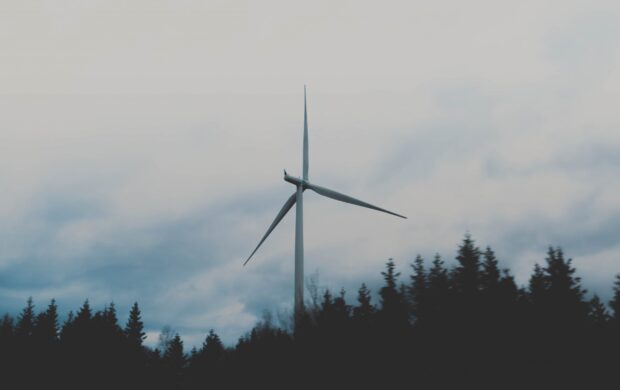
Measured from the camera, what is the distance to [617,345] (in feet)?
89.2

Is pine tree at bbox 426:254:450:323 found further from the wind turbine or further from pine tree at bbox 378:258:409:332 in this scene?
the wind turbine

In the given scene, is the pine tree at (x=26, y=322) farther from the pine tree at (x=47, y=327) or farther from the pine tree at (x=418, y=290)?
the pine tree at (x=418, y=290)

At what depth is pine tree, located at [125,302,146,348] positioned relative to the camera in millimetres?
98062

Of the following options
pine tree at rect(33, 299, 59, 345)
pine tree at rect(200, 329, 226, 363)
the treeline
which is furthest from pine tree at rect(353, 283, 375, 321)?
pine tree at rect(33, 299, 59, 345)

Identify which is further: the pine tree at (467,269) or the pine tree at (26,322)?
the pine tree at (26,322)

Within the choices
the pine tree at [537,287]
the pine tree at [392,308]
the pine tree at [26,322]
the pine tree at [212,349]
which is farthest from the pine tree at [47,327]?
the pine tree at [537,287]

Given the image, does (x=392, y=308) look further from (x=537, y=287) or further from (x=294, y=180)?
(x=294, y=180)

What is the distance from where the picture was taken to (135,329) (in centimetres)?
9975

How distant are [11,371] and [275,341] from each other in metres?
60.9

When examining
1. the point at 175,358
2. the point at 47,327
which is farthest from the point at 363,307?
the point at 47,327

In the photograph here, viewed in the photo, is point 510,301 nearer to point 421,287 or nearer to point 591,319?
point 591,319

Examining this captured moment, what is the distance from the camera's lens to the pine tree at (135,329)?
322ft

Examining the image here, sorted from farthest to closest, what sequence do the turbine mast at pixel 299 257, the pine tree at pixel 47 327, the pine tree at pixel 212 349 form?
the pine tree at pixel 47 327, the pine tree at pixel 212 349, the turbine mast at pixel 299 257

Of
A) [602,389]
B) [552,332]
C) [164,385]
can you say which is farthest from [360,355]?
[164,385]
